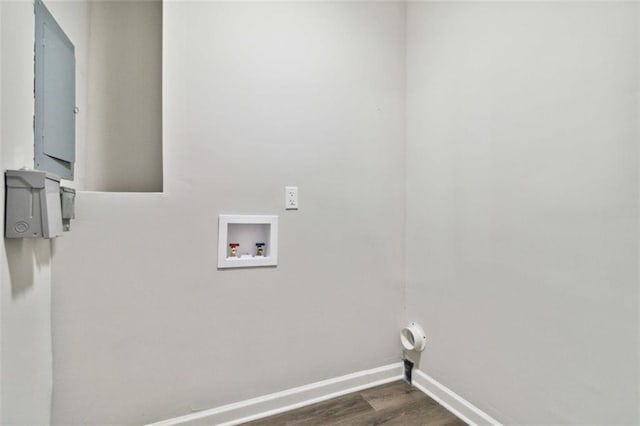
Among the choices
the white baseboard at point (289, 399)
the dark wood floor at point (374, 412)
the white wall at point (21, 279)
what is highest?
the white wall at point (21, 279)

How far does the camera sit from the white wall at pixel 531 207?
1005 mm

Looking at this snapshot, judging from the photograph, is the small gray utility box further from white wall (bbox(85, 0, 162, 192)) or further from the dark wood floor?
the dark wood floor

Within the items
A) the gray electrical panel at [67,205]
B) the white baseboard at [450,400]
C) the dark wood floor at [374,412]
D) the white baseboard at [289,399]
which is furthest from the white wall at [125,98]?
the white baseboard at [450,400]

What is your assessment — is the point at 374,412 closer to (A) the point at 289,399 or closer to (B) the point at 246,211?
(A) the point at 289,399

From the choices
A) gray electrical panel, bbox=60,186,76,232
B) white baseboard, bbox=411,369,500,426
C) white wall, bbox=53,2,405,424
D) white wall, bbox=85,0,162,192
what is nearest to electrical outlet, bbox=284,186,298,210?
white wall, bbox=53,2,405,424

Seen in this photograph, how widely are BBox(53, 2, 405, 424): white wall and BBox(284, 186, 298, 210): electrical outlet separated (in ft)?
0.10

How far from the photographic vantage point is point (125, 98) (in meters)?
1.52

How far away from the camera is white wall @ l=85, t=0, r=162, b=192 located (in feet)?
4.87

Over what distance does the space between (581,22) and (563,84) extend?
0.21m

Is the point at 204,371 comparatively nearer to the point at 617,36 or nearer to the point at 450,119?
the point at 450,119

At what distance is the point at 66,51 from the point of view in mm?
1184

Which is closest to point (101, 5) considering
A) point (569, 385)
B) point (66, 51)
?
point (66, 51)

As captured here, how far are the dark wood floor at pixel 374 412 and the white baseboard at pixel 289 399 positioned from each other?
3 centimetres

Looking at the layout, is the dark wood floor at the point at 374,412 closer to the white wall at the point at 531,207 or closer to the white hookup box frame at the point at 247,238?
the white wall at the point at 531,207
